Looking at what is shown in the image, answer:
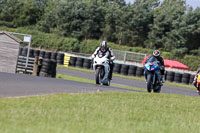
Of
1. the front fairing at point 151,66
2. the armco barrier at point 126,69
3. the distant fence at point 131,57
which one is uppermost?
the distant fence at point 131,57

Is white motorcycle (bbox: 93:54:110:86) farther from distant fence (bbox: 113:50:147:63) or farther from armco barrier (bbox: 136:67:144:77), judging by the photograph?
distant fence (bbox: 113:50:147:63)

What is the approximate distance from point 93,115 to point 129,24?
6302cm

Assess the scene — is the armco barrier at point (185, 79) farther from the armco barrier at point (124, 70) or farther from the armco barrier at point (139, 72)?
the armco barrier at point (124, 70)

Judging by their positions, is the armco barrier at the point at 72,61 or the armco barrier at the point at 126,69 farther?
the armco barrier at the point at 72,61

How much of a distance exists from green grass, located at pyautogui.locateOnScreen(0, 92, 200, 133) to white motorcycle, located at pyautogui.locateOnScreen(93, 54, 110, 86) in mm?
5435

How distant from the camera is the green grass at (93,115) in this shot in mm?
7109

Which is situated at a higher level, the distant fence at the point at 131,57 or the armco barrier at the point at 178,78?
the distant fence at the point at 131,57

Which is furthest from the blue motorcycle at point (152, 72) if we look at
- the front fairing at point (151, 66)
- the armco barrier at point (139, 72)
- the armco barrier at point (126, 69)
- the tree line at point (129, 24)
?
the tree line at point (129, 24)

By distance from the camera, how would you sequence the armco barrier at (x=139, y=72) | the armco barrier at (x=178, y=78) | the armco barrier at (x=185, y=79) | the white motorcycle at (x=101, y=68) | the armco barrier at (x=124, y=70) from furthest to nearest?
the armco barrier at (x=124, y=70) → the armco barrier at (x=139, y=72) → the armco barrier at (x=178, y=78) → the armco barrier at (x=185, y=79) → the white motorcycle at (x=101, y=68)

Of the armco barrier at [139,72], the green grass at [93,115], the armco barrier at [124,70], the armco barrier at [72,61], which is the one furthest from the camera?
the armco barrier at [72,61]

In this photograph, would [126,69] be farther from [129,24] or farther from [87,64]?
[129,24]

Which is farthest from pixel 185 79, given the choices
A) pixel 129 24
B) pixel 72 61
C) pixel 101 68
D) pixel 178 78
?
pixel 129 24

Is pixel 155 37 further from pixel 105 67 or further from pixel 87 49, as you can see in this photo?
pixel 105 67

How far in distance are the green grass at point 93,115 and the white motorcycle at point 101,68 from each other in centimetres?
544
